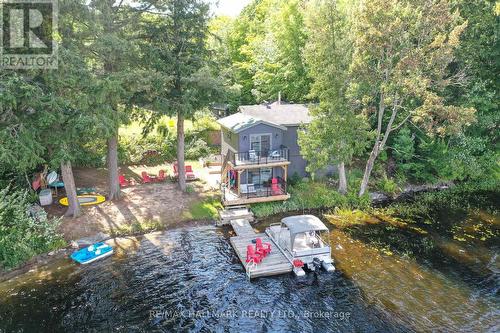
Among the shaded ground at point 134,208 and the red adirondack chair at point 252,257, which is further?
the shaded ground at point 134,208

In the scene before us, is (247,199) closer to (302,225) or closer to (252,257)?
(302,225)

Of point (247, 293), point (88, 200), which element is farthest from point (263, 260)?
point (88, 200)

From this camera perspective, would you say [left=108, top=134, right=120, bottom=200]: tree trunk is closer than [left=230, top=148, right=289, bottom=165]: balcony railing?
Yes

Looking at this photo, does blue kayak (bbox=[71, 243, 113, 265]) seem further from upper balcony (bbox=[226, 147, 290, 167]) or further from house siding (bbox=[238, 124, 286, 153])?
house siding (bbox=[238, 124, 286, 153])

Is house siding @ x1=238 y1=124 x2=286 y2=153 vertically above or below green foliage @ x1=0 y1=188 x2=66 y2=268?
above

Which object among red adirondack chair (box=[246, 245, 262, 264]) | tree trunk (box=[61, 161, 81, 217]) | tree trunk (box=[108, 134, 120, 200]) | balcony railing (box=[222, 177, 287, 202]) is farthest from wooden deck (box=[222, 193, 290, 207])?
tree trunk (box=[61, 161, 81, 217])

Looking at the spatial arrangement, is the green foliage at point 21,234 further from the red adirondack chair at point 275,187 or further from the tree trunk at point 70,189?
the red adirondack chair at point 275,187

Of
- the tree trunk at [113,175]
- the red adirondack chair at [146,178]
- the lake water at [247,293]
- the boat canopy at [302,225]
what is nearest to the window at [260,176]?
the boat canopy at [302,225]
